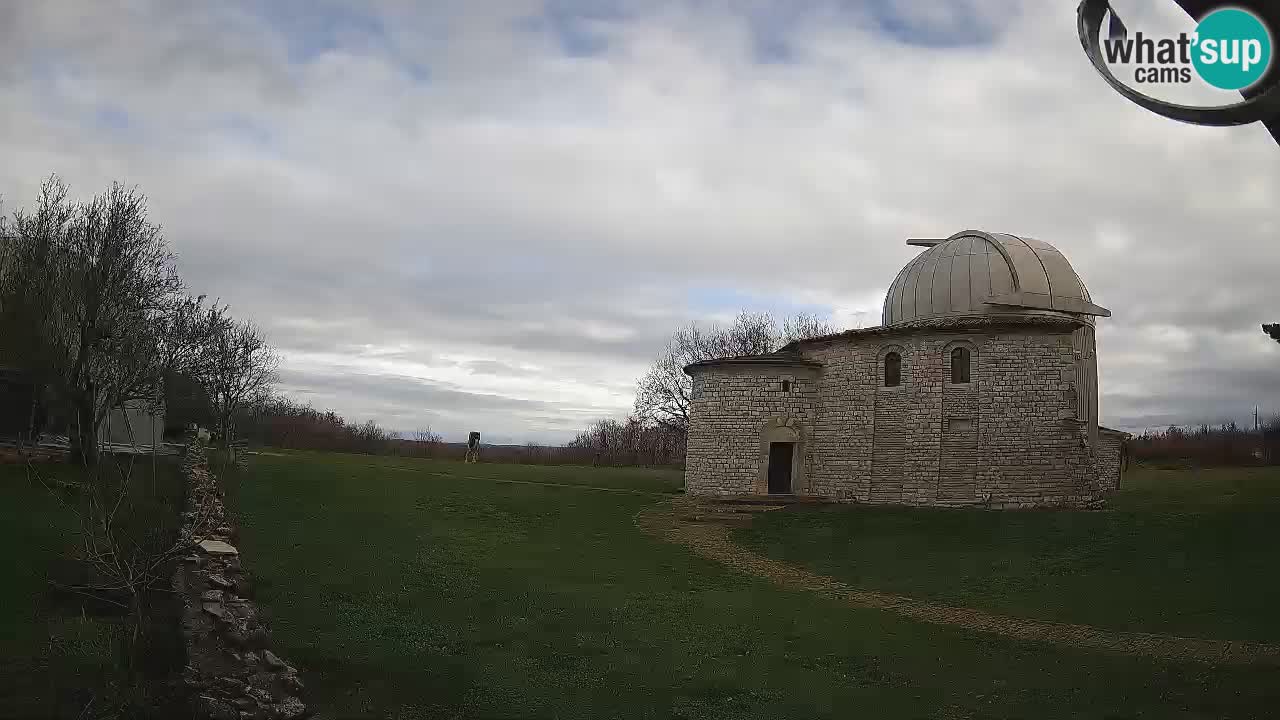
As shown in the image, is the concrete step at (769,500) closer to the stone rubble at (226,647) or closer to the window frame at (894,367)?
→ the window frame at (894,367)

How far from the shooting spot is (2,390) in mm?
22953

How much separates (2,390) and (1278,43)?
28.3m

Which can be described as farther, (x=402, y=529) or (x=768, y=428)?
(x=768, y=428)

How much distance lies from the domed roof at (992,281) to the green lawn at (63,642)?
21797 millimetres

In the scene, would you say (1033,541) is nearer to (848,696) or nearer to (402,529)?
(848,696)

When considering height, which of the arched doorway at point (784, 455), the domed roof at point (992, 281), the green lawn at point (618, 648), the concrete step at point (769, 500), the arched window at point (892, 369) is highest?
→ the domed roof at point (992, 281)

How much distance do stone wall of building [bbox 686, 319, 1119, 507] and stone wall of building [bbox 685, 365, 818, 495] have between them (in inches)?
1.4

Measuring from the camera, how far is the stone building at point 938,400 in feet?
76.2

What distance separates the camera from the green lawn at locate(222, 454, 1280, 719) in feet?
26.5

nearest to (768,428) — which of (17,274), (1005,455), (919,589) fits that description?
(1005,455)

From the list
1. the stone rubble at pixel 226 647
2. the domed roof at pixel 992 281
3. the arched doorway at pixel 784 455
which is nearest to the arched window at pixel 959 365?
the domed roof at pixel 992 281

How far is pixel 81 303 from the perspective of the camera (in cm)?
2016

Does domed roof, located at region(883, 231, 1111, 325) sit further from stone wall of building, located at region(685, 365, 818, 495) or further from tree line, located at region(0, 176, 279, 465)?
tree line, located at region(0, 176, 279, 465)

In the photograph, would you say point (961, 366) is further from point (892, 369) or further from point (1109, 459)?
point (1109, 459)
